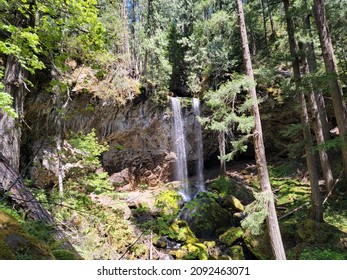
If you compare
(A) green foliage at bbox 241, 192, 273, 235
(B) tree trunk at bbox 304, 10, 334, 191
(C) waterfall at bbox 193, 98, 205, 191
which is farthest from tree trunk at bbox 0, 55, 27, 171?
(C) waterfall at bbox 193, 98, 205, 191

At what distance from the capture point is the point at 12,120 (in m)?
4.04

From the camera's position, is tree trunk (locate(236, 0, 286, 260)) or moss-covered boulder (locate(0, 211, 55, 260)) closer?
moss-covered boulder (locate(0, 211, 55, 260))

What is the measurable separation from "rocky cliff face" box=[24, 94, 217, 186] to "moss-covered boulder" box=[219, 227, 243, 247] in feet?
17.5

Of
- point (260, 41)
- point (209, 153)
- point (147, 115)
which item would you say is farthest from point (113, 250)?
point (260, 41)

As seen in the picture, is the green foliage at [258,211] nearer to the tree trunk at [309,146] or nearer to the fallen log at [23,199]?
the tree trunk at [309,146]

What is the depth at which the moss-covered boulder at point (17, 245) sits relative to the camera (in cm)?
196

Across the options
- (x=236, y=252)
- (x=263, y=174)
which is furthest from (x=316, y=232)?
(x=263, y=174)

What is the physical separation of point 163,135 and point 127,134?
8.61 feet

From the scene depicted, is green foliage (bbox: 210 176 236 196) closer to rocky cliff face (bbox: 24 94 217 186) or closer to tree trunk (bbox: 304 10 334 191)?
tree trunk (bbox: 304 10 334 191)

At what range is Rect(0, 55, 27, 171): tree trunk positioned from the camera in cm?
389

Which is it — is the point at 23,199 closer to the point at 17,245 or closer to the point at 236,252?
the point at 17,245

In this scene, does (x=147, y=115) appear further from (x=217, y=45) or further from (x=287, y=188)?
(x=287, y=188)

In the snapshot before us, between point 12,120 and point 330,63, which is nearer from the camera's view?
point 12,120

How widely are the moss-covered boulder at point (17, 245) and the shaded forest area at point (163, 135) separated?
1 centimetres
